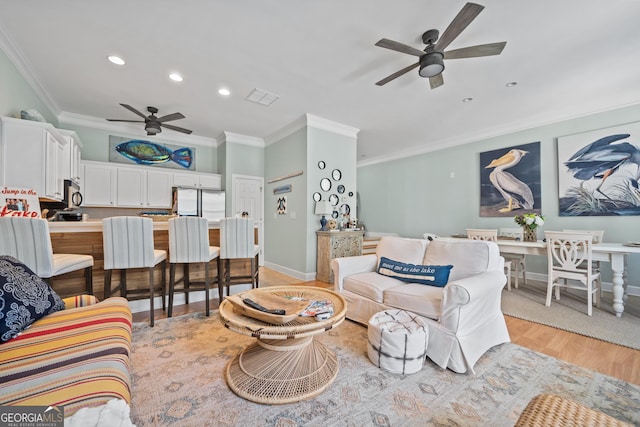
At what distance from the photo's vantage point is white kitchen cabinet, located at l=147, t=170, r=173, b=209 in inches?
201

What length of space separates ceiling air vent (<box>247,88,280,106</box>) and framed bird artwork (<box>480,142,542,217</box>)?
4184 millimetres

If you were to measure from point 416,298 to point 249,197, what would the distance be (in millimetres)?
4473

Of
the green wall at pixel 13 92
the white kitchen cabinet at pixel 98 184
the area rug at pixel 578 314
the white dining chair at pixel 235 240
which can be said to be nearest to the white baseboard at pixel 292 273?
the white dining chair at pixel 235 240

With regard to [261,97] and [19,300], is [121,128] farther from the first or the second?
[19,300]

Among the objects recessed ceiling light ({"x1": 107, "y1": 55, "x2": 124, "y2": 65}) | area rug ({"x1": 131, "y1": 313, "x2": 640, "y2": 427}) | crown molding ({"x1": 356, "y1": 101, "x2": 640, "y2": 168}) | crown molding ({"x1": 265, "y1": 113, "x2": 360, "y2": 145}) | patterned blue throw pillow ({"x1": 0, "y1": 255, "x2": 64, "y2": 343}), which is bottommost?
area rug ({"x1": 131, "y1": 313, "x2": 640, "y2": 427})

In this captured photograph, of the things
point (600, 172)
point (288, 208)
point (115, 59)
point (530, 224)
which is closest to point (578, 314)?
point (530, 224)

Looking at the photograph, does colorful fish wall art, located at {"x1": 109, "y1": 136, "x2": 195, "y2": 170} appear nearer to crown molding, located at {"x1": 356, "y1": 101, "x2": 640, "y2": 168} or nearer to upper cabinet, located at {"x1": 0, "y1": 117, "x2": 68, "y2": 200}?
upper cabinet, located at {"x1": 0, "y1": 117, "x2": 68, "y2": 200}

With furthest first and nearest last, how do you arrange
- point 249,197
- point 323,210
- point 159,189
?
point 249,197 → point 159,189 → point 323,210

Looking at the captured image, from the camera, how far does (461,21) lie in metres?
2.00

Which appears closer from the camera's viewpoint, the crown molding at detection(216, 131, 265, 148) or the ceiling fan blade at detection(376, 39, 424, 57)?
the ceiling fan blade at detection(376, 39, 424, 57)

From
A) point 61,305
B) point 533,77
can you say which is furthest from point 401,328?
point 533,77

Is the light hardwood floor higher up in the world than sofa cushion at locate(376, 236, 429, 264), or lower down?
lower down

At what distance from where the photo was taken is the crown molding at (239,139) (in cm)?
545

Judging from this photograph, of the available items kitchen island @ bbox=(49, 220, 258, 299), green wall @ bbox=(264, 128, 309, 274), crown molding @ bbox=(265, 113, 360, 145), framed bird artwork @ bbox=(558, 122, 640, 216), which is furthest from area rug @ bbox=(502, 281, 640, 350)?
kitchen island @ bbox=(49, 220, 258, 299)
